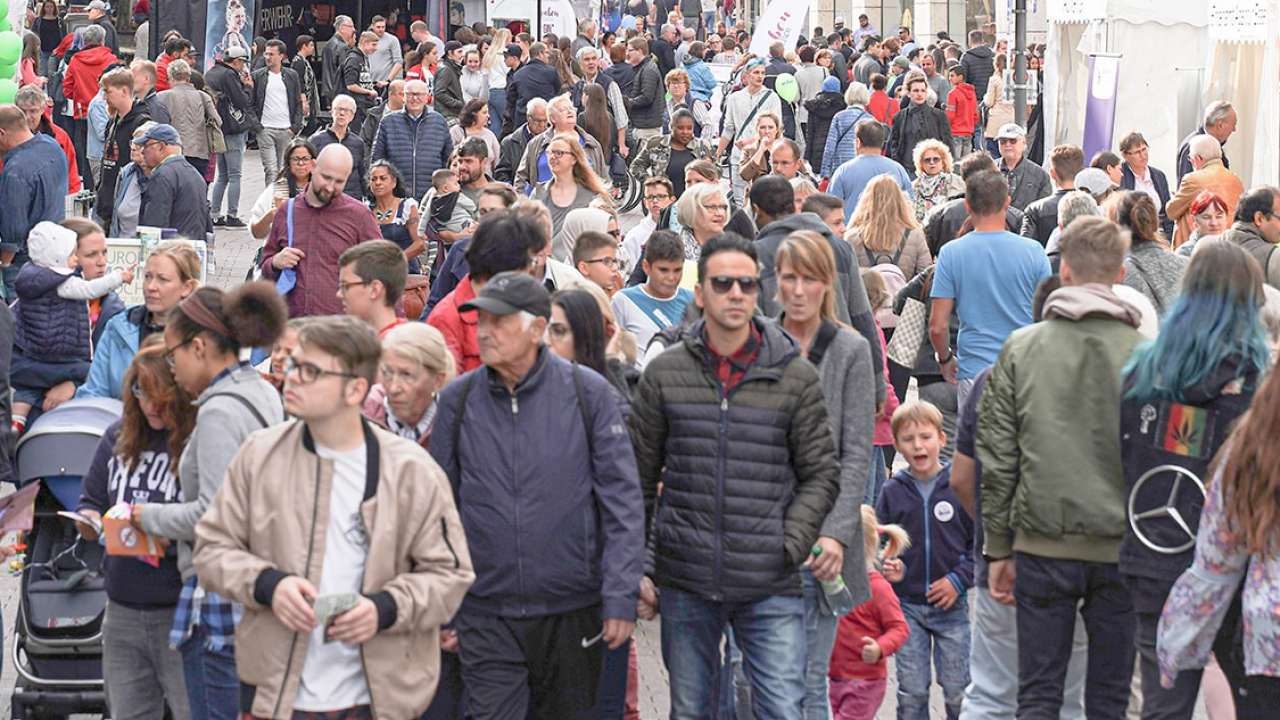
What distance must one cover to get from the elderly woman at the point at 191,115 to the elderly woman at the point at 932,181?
27.2 feet

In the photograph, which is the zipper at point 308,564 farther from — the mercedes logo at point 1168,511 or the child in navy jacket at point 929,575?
the child in navy jacket at point 929,575

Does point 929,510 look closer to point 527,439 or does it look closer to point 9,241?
point 527,439

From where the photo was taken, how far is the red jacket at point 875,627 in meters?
7.12

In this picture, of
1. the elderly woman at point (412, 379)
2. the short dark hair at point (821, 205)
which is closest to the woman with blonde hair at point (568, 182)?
the short dark hair at point (821, 205)

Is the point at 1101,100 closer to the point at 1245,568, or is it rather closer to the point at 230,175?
the point at 230,175

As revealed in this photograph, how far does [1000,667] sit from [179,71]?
14905mm

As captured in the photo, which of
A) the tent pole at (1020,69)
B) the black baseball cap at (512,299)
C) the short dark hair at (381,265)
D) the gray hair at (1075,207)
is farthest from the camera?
the tent pole at (1020,69)

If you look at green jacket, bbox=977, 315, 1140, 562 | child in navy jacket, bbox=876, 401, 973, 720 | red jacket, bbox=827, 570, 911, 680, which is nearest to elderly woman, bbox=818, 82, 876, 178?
child in navy jacket, bbox=876, 401, 973, 720

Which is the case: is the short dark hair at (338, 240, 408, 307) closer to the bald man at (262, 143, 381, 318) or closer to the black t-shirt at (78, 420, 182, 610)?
the black t-shirt at (78, 420, 182, 610)

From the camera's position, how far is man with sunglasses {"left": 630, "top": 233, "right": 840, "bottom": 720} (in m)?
6.12

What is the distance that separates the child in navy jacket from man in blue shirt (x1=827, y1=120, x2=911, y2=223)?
6.11 m

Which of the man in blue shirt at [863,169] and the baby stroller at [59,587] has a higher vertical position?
the man in blue shirt at [863,169]

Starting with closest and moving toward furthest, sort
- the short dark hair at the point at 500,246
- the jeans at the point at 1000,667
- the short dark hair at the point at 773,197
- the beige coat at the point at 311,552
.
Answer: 1. the beige coat at the point at 311,552
2. the jeans at the point at 1000,667
3. the short dark hair at the point at 500,246
4. the short dark hair at the point at 773,197

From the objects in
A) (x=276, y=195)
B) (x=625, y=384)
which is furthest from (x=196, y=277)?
(x=276, y=195)
